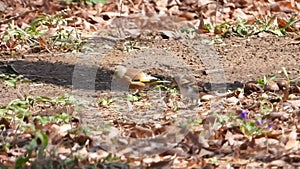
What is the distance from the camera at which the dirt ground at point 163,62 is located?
5418 mm

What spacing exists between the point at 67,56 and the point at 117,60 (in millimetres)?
431

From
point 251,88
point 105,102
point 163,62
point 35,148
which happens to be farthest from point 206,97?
point 35,148

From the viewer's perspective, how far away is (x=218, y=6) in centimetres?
845

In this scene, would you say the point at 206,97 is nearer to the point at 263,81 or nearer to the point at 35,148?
the point at 263,81

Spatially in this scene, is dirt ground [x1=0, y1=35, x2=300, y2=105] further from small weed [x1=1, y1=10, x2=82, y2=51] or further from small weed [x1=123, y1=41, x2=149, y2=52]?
small weed [x1=1, y1=10, x2=82, y2=51]

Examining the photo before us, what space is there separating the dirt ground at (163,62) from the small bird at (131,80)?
0.07 m

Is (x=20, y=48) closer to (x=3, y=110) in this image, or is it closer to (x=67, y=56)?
(x=67, y=56)

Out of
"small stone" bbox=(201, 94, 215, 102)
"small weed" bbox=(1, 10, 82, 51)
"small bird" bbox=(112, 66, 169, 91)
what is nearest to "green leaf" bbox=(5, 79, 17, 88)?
"small bird" bbox=(112, 66, 169, 91)

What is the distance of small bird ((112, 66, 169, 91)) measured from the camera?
5312 millimetres

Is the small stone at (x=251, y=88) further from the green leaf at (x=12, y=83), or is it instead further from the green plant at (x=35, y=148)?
the green plant at (x=35, y=148)

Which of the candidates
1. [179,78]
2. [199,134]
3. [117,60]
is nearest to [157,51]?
[117,60]

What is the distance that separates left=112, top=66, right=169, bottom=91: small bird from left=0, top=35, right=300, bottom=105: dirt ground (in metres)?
0.07

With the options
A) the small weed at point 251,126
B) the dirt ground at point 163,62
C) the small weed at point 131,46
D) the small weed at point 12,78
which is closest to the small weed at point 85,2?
the dirt ground at point 163,62

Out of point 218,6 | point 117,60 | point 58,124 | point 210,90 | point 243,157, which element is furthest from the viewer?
point 218,6
